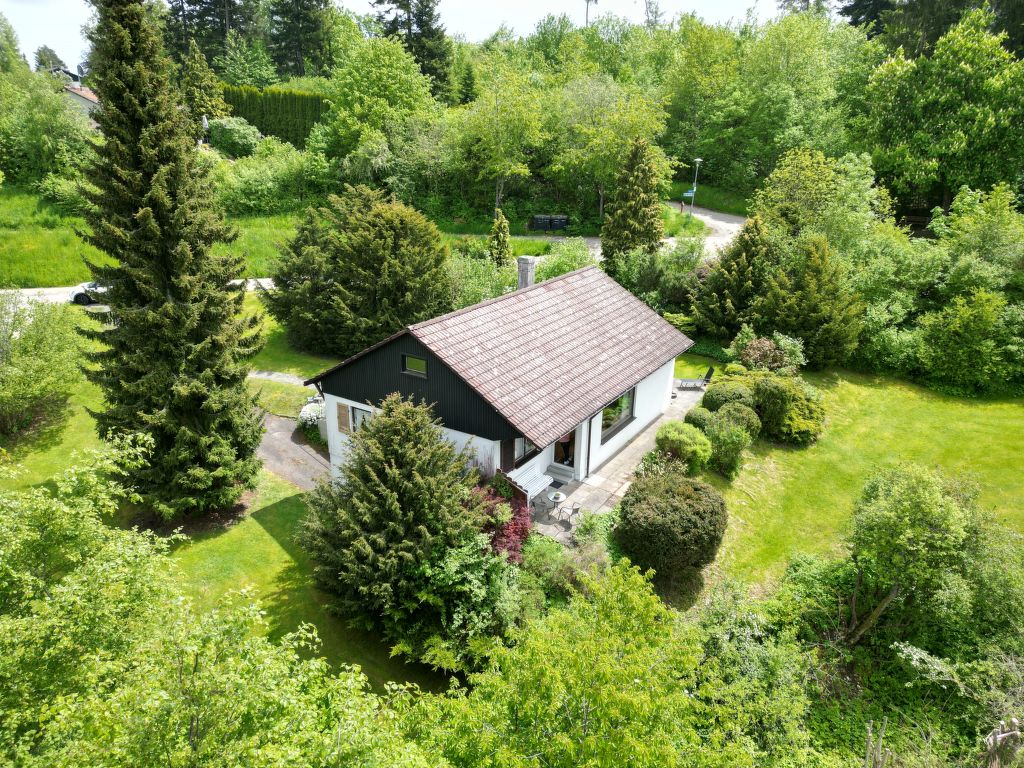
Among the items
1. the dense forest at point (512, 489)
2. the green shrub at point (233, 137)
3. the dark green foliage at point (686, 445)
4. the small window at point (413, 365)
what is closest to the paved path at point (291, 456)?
the dense forest at point (512, 489)

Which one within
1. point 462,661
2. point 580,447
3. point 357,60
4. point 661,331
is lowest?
point 462,661

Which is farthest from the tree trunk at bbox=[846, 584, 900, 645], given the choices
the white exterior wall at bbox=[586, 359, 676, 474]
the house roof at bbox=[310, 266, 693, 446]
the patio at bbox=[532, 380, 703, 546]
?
the house roof at bbox=[310, 266, 693, 446]

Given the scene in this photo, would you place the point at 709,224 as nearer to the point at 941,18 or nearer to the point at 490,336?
the point at 941,18

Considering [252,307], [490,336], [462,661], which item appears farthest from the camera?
[252,307]

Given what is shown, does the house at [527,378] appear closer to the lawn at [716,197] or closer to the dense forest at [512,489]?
the dense forest at [512,489]

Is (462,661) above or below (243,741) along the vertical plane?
below

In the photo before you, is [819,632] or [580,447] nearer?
[819,632]

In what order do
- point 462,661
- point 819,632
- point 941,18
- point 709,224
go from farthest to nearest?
point 709,224, point 941,18, point 819,632, point 462,661

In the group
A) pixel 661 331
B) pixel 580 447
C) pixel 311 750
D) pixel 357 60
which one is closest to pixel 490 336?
pixel 580 447
